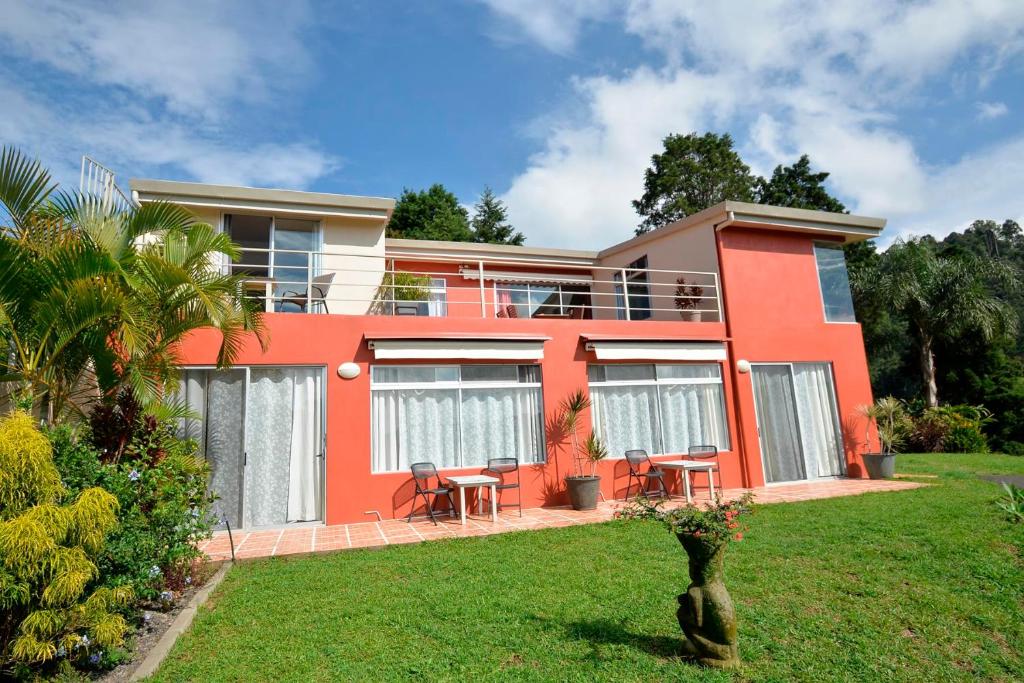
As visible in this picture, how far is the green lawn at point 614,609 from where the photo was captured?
4.19 metres

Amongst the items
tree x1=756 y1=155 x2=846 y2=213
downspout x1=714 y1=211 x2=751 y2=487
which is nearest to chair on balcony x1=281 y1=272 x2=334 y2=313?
downspout x1=714 y1=211 x2=751 y2=487

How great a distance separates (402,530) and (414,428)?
2.10 meters

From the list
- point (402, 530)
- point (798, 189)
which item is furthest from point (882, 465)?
point (798, 189)

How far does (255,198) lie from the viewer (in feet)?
40.0

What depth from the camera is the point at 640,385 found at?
496 inches

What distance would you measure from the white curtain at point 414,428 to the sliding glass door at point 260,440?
1.12 meters

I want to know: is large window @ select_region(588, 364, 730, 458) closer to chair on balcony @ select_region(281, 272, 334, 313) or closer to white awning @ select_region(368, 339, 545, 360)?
white awning @ select_region(368, 339, 545, 360)

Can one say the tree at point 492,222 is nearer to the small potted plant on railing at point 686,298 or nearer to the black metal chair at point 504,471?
the small potted plant on railing at point 686,298

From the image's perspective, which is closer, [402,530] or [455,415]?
[402,530]

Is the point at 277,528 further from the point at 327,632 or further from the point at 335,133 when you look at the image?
the point at 335,133

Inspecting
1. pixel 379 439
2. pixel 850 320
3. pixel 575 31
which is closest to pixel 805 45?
pixel 575 31

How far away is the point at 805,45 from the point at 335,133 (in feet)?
36.6

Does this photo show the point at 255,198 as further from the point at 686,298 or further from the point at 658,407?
the point at 686,298

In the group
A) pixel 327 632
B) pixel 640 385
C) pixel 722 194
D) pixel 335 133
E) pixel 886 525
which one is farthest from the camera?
pixel 722 194
